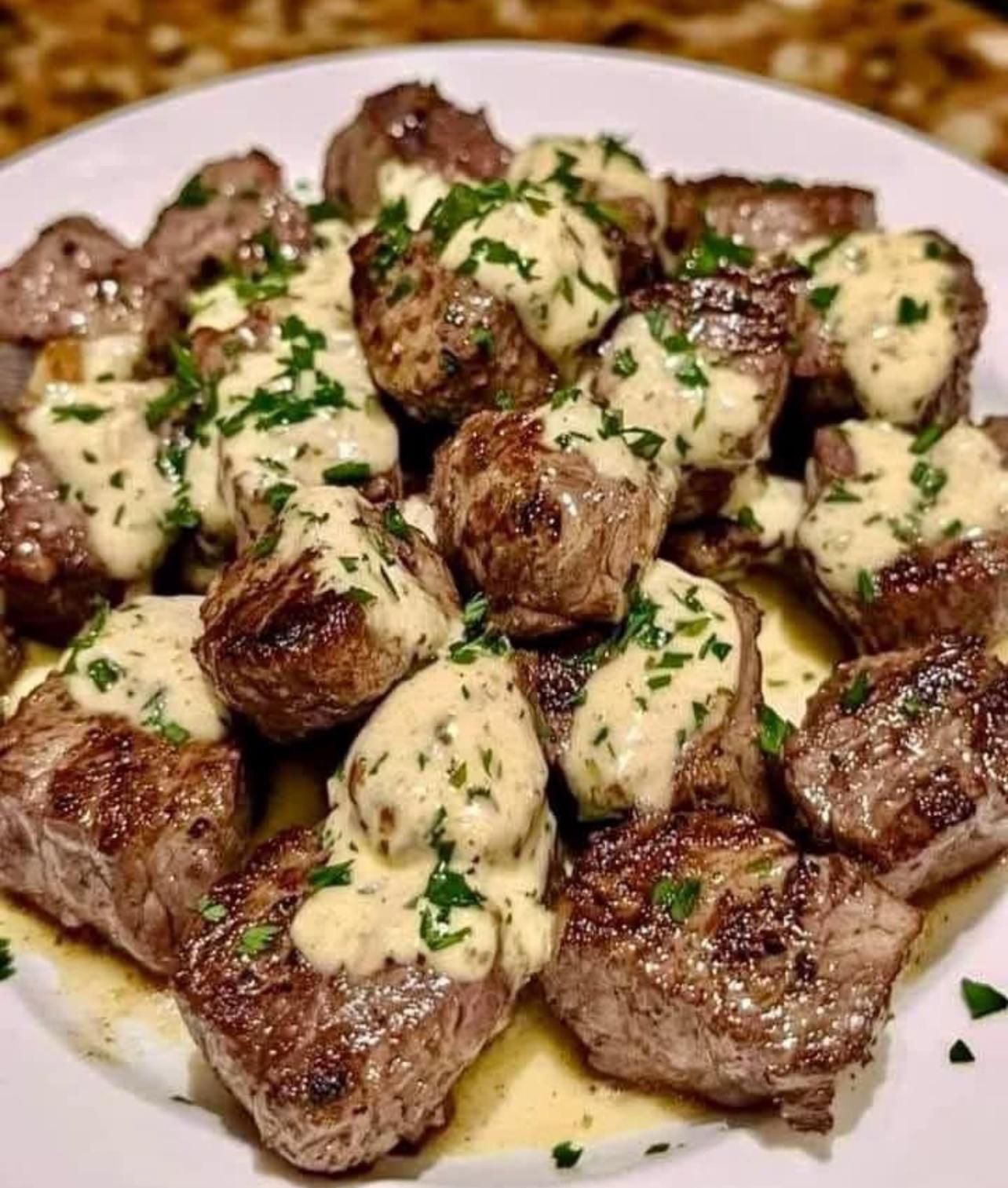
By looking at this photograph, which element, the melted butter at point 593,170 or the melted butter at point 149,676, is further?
the melted butter at point 593,170

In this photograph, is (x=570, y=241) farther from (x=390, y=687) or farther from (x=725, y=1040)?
(x=725, y=1040)

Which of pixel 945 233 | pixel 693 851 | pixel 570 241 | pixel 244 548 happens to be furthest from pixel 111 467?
pixel 945 233

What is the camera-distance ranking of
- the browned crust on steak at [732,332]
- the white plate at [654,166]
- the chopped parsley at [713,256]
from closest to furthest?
1. the white plate at [654,166]
2. the browned crust on steak at [732,332]
3. the chopped parsley at [713,256]

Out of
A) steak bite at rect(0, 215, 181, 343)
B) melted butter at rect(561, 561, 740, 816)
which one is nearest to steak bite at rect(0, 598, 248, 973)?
melted butter at rect(561, 561, 740, 816)

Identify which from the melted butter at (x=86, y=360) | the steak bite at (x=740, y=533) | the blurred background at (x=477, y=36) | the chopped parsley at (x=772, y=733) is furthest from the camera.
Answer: the blurred background at (x=477, y=36)

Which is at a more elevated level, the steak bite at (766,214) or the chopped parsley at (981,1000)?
the steak bite at (766,214)

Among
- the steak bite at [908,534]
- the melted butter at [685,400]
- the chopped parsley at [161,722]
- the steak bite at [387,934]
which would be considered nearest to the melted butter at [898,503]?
the steak bite at [908,534]

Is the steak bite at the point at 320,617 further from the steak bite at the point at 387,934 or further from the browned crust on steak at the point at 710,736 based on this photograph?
the browned crust on steak at the point at 710,736
